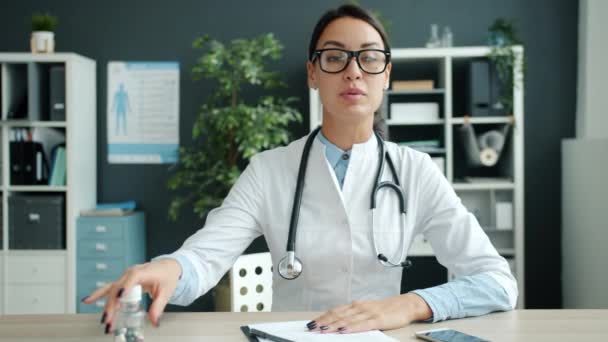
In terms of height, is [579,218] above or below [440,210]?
below

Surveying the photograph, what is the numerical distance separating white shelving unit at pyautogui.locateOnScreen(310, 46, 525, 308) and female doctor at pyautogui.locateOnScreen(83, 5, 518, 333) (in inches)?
78.6

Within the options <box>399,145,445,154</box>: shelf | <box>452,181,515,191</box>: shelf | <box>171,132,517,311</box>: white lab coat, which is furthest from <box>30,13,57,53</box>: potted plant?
<box>171,132,517,311</box>: white lab coat

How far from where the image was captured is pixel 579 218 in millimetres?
3805

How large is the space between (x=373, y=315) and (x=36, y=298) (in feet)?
9.99

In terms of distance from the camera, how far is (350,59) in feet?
5.54

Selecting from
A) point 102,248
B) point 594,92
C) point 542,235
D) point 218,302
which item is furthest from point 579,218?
point 102,248

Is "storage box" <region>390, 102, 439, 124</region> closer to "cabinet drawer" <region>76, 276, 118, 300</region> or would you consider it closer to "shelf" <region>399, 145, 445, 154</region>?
"shelf" <region>399, 145, 445, 154</region>

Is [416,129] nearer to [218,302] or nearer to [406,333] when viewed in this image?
[218,302]

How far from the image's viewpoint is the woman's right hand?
1.17m

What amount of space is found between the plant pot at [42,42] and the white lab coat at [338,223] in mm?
2556

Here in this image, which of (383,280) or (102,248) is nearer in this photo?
(383,280)

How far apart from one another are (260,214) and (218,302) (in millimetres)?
2204

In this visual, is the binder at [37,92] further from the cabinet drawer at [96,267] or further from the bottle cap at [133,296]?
the bottle cap at [133,296]

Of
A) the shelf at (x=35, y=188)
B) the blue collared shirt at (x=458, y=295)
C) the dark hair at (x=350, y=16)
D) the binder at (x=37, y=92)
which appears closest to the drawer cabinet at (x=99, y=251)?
the shelf at (x=35, y=188)
